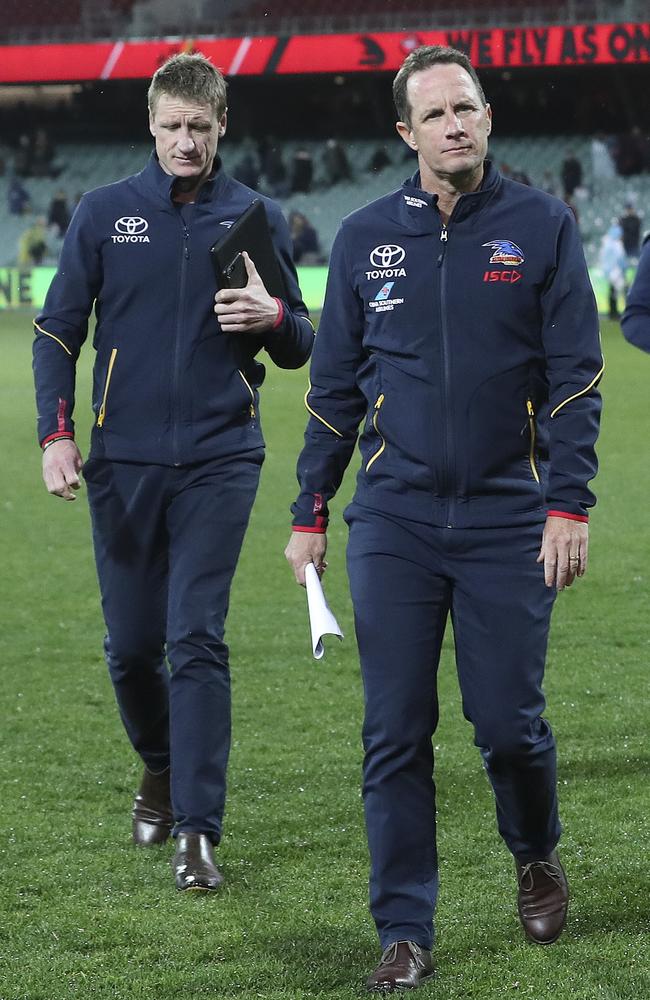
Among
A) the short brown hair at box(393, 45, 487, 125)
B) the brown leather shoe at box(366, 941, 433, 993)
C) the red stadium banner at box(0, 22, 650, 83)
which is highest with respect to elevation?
the red stadium banner at box(0, 22, 650, 83)

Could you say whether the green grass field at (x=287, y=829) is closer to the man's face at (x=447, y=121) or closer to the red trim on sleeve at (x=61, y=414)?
the red trim on sleeve at (x=61, y=414)

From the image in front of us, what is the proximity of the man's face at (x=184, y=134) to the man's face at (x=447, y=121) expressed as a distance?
2.78 ft

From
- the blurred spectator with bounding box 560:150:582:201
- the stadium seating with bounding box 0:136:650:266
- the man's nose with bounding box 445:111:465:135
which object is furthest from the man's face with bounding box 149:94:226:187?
the blurred spectator with bounding box 560:150:582:201

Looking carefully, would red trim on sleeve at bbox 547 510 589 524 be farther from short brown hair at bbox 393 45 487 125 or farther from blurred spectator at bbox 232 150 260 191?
blurred spectator at bbox 232 150 260 191

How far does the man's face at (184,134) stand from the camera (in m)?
3.96

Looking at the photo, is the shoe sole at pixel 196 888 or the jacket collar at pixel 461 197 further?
the shoe sole at pixel 196 888

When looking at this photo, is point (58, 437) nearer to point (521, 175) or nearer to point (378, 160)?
point (521, 175)

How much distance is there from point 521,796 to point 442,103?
1480 mm

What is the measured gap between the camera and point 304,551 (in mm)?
3447

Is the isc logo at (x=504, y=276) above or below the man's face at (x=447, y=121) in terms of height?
below

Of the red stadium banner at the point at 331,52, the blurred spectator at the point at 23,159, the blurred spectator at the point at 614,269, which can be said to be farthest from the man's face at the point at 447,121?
the blurred spectator at the point at 23,159

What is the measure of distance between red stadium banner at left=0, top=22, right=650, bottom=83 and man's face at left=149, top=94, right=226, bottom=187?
26761 mm

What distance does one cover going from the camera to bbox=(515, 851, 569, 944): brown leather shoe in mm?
3432

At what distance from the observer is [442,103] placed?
3.23 meters
